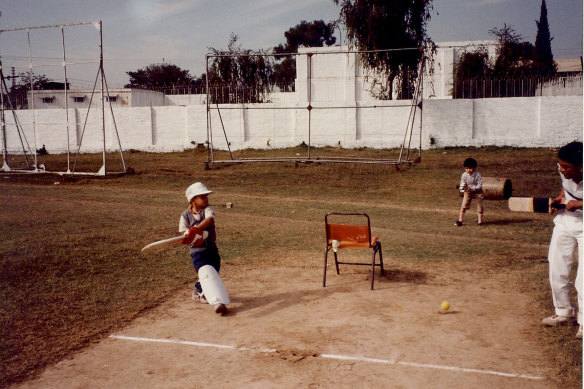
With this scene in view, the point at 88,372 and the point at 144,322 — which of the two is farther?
the point at 144,322

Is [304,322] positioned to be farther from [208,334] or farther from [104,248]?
[104,248]

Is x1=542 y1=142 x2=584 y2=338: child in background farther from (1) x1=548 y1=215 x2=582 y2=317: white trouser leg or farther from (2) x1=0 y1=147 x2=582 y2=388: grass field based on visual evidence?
(2) x1=0 y1=147 x2=582 y2=388: grass field

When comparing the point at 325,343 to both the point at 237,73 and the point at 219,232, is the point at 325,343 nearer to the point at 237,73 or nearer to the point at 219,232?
the point at 219,232

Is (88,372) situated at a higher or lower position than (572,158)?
lower

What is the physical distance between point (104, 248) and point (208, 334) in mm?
4555

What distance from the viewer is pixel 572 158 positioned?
16.4 ft

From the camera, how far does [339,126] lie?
1041 inches

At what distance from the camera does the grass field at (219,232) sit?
18.7ft

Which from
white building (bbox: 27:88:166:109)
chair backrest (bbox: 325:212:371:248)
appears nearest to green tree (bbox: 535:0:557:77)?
white building (bbox: 27:88:166:109)

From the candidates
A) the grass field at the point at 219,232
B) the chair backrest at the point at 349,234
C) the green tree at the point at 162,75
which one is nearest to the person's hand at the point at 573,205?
the grass field at the point at 219,232

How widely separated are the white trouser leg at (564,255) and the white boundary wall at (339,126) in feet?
55.2

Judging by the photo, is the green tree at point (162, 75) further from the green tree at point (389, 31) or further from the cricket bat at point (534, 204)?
the cricket bat at point (534, 204)

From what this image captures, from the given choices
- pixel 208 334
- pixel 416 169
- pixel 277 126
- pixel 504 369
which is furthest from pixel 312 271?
pixel 277 126

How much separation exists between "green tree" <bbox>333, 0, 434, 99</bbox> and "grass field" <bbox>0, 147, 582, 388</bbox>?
6.53m
